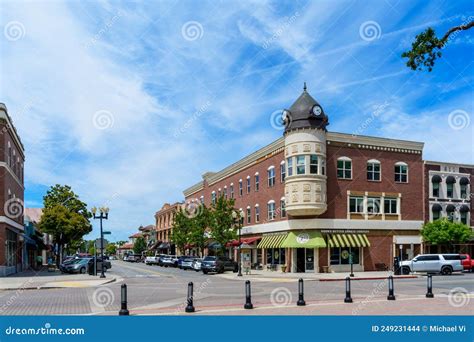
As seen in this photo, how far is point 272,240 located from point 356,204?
26.3 feet

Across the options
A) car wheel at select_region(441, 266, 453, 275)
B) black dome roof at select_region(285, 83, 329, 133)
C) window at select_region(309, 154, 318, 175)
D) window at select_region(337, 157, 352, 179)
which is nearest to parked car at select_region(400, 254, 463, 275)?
car wheel at select_region(441, 266, 453, 275)

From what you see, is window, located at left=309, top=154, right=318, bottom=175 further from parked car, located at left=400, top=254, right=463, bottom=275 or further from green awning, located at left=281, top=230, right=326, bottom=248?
parked car, located at left=400, top=254, right=463, bottom=275

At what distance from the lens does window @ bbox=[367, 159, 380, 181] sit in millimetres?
46938

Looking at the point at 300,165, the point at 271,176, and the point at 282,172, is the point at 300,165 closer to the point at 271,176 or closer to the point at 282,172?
the point at 282,172

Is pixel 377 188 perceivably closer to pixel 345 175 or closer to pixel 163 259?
pixel 345 175

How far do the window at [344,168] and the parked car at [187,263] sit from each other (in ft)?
61.3

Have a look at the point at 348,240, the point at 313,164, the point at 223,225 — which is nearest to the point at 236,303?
the point at 313,164

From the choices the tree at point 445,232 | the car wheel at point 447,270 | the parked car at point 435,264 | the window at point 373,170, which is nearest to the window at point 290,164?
the window at point 373,170

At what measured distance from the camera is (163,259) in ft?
217

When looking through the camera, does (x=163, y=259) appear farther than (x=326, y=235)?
Yes

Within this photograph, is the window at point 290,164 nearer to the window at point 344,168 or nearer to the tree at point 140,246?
the window at point 344,168

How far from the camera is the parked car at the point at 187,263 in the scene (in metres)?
55.3
